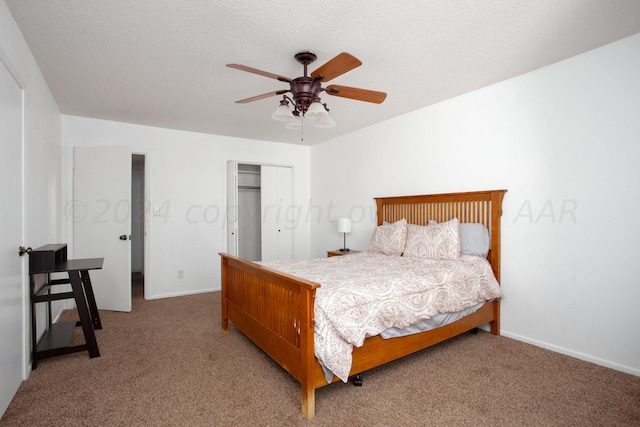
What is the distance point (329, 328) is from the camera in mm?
1938

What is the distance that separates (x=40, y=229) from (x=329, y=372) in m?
2.86

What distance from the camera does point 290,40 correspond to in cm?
232

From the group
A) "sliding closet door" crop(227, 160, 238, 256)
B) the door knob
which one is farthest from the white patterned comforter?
"sliding closet door" crop(227, 160, 238, 256)

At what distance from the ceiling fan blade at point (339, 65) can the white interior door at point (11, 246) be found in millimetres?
1923

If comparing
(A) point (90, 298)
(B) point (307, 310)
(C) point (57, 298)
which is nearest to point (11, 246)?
(C) point (57, 298)

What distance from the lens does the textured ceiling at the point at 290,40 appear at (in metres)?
1.99

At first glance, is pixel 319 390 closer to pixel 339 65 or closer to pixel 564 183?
pixel 339 65

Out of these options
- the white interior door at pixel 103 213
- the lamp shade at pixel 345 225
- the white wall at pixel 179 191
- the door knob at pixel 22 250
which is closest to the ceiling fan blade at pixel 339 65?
the door knob at pixel 22 250

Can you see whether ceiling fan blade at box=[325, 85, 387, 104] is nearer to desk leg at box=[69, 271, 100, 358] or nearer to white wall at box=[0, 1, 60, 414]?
white wall at box=[0, 1, 60, 414]

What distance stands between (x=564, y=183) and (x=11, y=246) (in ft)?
13.5

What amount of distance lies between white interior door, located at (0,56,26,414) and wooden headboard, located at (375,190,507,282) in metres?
3.58

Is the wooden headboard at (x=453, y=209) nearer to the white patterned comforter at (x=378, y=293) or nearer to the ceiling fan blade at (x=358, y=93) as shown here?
the white patterned comforter at (x=378, y=293)

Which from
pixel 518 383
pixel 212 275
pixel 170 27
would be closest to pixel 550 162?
pixel 518 383

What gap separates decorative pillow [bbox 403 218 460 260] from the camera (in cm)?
312
